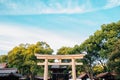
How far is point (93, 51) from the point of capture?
41.9 meters

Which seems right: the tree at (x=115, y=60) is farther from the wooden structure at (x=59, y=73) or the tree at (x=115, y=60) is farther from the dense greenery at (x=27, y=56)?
the dense greenery at (x=27, y=56)

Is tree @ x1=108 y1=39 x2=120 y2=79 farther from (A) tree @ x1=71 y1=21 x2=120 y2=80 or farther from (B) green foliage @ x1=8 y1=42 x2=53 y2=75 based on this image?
(B) green foliage @ x1=8 y1=42 x2=53 y2=75

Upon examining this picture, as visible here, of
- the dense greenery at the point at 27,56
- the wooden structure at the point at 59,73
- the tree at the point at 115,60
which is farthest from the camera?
the dense greenery at the point at 27,56

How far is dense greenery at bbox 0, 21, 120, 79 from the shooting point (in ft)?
104

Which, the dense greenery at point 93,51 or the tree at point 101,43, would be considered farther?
the tree at point 101,43

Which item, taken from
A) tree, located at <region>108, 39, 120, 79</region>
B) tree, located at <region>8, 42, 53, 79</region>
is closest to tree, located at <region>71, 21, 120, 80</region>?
tree, located at <region>108, 39, 120, 79</region>

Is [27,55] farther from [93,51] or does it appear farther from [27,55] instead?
[93,51]

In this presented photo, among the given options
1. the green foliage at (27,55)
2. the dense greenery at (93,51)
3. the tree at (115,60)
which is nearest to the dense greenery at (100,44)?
the dense greenery at (93,51)

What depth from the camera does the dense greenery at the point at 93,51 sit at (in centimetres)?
3177

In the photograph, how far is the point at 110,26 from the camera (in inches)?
1574

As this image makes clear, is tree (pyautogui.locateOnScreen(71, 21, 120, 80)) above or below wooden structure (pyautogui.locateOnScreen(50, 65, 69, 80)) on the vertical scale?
above

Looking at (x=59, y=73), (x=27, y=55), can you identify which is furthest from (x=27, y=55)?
(x=59, y=73)

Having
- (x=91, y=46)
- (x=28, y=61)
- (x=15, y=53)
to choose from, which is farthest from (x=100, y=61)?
(x=15, y=53)

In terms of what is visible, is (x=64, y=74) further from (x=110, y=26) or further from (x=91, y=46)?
(x=110, y=26)
